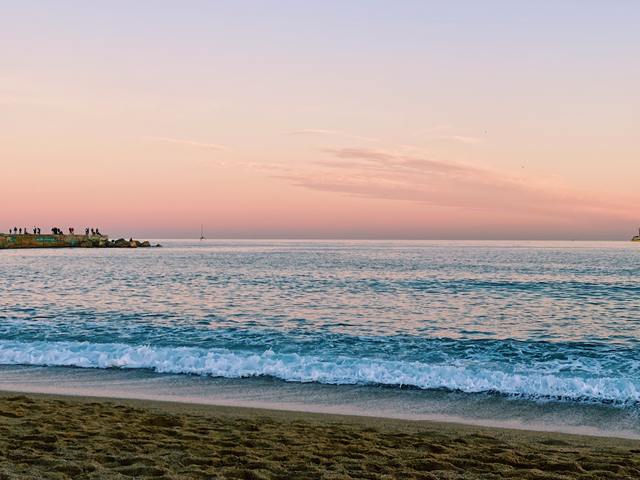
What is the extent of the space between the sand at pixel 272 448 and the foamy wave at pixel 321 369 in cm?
340

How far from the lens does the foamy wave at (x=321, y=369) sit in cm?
1274

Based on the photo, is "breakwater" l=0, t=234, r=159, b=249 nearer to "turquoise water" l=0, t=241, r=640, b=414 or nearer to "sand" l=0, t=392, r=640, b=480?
"turquoise water" l=0, t=241, r=640, b=414

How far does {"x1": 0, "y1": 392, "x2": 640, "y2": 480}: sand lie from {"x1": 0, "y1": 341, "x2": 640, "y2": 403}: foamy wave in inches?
134

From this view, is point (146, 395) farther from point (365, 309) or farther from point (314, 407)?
point (365, 309)

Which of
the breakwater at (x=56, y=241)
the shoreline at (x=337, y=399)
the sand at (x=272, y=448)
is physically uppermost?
the breakwater at (x=56, y=241)

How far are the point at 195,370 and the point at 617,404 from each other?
9.72 metres

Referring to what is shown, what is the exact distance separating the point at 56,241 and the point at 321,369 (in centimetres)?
13051

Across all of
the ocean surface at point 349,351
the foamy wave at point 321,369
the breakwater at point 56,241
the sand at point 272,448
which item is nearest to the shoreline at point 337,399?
the ocean surface at point 349,351

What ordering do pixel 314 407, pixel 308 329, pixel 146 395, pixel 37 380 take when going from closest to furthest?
pixel 314 407, pixel 146 395, pixel 37 380, pixel 308 329

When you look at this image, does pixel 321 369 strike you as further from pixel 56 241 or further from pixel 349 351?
pixel 56 241

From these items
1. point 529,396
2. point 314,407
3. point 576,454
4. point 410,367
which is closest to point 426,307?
point 410,367

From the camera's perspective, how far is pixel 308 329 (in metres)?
21.2

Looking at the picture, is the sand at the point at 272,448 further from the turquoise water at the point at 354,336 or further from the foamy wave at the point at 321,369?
the turquoise water at the point at 354,336

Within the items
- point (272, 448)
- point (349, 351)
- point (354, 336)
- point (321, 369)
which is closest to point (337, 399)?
point (321, 369)
